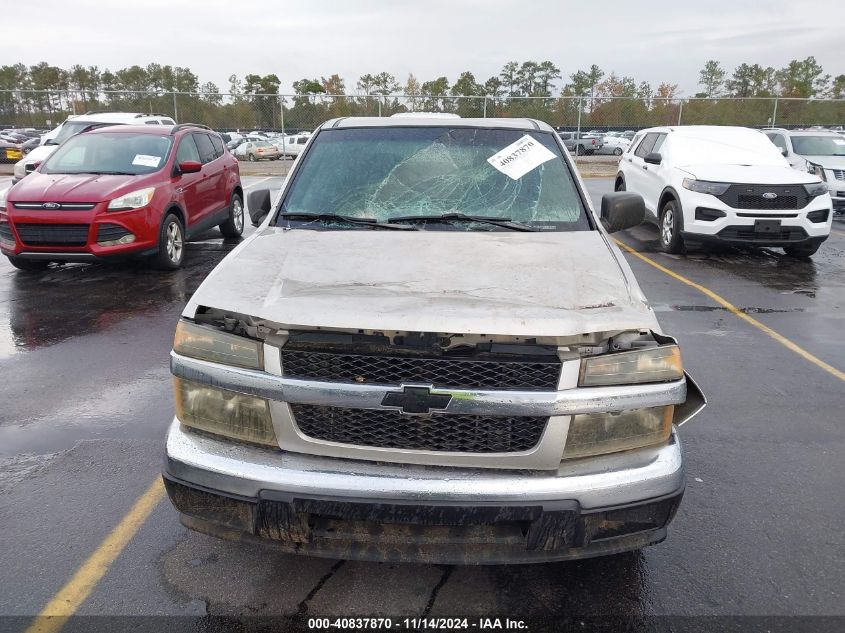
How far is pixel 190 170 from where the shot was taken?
8727mm

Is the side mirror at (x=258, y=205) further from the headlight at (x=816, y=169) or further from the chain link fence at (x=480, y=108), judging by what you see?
the chain link fence at (x=480, y=108)

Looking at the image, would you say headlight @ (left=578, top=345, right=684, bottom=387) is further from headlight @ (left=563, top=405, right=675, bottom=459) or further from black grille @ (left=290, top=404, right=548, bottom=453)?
black grille @ (left=290, top=404, right=548, bottom=453)

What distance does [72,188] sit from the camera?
777 cm

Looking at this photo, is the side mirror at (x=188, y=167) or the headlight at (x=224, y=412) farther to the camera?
the side mirror at (x=188, y=167)

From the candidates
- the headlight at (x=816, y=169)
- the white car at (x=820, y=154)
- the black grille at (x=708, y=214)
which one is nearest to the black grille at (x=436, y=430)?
the black grille at (x=708, y=214)

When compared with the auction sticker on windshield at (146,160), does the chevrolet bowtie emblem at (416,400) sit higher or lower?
lower

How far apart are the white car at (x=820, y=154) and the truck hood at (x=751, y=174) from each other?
169 inches

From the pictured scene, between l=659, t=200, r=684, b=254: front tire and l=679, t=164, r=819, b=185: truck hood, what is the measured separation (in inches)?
22.1

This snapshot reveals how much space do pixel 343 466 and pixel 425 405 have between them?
0.37 meters

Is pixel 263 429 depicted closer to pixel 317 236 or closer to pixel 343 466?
pixel 343 466

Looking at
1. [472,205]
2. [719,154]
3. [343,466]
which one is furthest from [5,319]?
[719,154]

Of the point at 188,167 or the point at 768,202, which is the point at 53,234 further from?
the point at 768,202

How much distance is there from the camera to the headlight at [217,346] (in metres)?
2.38

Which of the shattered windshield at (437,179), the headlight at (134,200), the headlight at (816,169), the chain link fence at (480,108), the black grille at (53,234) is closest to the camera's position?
the shattered windshield at (437,179)
